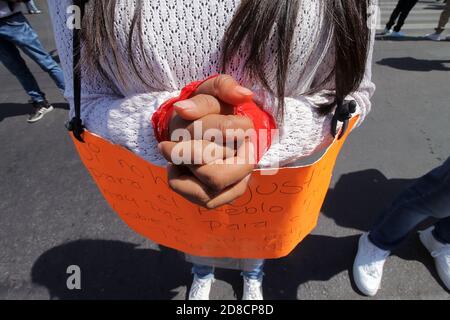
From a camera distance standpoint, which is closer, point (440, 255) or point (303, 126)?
point (303, 126)

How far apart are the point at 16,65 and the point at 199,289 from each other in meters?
2.46

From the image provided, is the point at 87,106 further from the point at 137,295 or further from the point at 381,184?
the point at 381,184

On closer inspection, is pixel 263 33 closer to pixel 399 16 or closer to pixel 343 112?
pixel 343 112

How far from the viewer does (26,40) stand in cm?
238

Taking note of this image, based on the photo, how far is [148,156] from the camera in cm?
64

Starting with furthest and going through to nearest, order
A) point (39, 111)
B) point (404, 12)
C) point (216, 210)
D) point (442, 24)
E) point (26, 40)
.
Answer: point (404, 12) → point (442, 24) → point (39, 111) → point (26, 40) → point (216, 210)

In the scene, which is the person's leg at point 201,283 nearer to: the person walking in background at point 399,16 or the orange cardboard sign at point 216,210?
the orange cardboard sign at point 216,210

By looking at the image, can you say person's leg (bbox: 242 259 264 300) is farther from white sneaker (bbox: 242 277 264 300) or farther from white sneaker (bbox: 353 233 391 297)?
white sneaker (bbox: 353 233 391 297)

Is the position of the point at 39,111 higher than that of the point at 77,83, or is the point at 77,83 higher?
the point at 77,83

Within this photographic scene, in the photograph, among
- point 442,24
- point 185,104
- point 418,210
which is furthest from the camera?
point 442,24

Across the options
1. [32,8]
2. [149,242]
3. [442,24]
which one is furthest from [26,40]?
[442,24]

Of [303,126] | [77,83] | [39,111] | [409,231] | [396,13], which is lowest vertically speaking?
[409,231]
